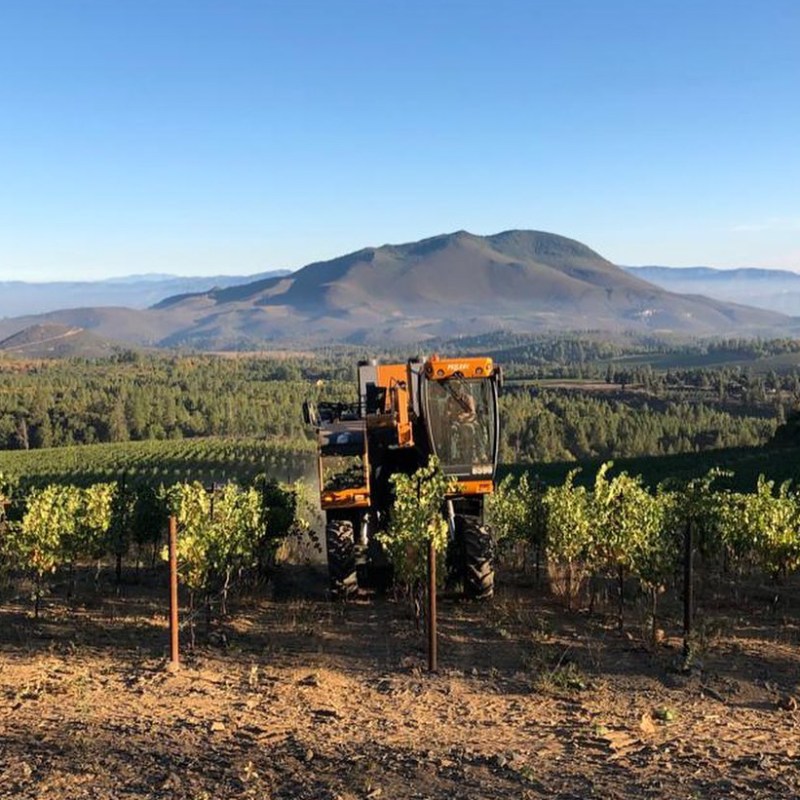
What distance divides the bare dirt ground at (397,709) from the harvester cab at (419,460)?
40.7 inches

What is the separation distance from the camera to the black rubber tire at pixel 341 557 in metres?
13.9

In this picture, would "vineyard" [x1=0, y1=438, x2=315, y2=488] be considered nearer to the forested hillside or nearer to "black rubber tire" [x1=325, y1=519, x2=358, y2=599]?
the forested hillside

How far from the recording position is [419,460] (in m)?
15.0

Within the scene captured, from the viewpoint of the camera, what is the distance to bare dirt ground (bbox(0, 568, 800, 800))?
7.45m

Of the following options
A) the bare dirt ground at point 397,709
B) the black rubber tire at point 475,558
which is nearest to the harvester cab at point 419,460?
the black rubber tire at point 475,558

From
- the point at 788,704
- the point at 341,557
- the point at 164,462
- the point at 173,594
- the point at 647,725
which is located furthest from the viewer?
the point at 164,462

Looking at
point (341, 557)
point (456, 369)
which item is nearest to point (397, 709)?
point (341, 557)

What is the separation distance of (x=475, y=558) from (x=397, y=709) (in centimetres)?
463

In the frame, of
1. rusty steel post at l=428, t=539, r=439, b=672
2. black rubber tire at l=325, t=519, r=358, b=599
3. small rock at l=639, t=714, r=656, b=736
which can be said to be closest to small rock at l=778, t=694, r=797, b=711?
small rock at l=639, t=714, r=656, b=736

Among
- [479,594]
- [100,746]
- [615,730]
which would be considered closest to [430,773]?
[615,730]

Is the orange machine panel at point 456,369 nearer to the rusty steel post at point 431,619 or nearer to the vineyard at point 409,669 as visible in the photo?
the vineyard at point 409,669

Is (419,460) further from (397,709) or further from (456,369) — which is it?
(397,709)

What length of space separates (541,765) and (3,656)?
8.54 metres

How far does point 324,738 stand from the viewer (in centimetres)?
852
